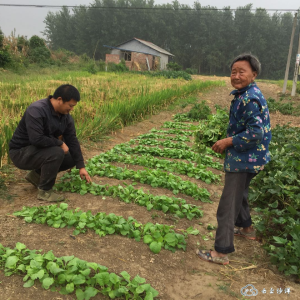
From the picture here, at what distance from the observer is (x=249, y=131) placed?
7.02ft

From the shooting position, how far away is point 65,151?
3.32 metres

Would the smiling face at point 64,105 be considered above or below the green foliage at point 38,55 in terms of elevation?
below

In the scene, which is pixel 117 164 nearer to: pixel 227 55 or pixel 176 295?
pixel 176 295

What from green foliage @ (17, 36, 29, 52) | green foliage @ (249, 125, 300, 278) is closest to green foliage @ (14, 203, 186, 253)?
green foliage @ (249, 125, 300, 278)

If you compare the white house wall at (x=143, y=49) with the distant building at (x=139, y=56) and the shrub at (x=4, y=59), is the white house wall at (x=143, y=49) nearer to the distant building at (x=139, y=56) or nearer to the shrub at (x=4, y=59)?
the distant building at (x=139, y=56)

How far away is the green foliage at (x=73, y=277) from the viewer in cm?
192

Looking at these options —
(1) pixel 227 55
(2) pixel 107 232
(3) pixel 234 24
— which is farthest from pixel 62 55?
(3) pixel 234 24

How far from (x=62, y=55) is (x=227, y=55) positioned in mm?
48175

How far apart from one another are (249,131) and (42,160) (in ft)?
7.31

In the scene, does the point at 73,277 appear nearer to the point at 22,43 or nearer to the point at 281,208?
the point at 281,208

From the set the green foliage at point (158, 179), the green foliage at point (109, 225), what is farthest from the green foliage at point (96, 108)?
the green foliage at point (109, 225)

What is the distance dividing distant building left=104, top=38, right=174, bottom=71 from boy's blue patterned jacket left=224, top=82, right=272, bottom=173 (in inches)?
1325

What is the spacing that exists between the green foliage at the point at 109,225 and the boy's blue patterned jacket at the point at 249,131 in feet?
2.77

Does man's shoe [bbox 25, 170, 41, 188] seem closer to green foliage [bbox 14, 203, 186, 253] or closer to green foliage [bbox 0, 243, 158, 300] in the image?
green foliage [bbox 14, 203, 186, 253]
